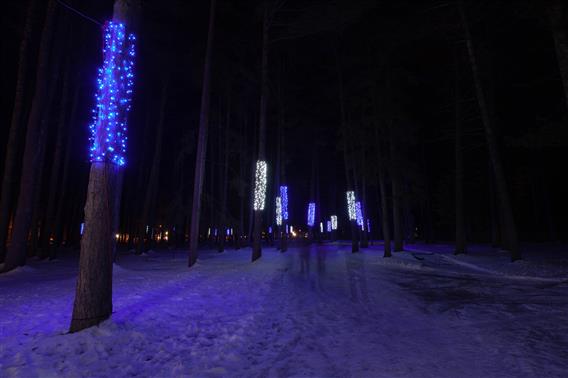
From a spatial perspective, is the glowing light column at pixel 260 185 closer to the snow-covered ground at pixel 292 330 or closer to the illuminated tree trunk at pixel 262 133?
the illuminated tree trunk at pixel 262 133

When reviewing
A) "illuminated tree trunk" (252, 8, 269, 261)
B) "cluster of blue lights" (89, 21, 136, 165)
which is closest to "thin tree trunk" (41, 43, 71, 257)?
"illuminated tree trunk" (252, 8, 269, 261)

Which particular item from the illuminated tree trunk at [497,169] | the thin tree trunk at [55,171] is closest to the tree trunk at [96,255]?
the illuminated tree trunk at [497,169]

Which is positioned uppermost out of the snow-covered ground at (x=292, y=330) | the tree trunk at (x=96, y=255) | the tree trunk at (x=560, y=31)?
the tree trunk at (x=560, y=31)

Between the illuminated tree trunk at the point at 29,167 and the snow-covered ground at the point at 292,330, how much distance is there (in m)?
3.22

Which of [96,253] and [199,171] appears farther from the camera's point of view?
[199,171]

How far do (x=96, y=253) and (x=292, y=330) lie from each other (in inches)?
145

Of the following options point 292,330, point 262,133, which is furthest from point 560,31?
point 262,133

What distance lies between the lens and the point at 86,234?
5926 millimetres

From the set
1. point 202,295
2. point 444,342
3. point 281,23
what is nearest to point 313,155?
point 281,23

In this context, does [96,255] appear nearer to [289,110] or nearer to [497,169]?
[497,169]

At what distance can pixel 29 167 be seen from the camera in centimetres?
1394

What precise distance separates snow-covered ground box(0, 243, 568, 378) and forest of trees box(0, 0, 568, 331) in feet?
→ 3.67

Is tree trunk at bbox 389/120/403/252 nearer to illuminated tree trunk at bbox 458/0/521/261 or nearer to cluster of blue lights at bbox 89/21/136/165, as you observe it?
illuminated tree trunk at bbox 458/0/521/261

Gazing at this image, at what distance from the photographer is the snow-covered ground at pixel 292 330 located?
4648mm
